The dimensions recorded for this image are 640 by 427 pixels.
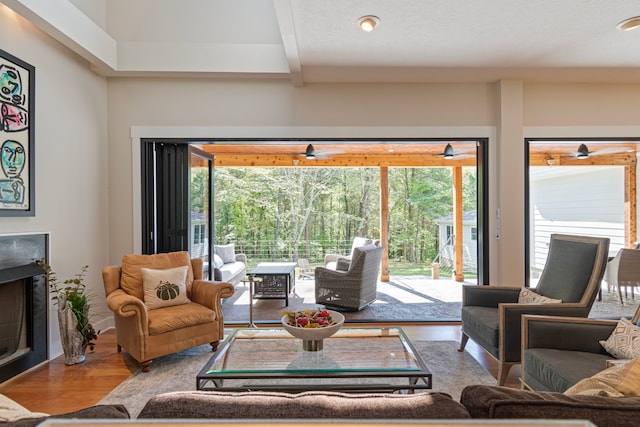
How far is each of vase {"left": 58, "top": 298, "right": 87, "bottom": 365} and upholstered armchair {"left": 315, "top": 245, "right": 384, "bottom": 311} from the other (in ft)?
8.67

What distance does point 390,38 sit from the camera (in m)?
2.93

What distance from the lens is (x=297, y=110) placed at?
12.9 feet

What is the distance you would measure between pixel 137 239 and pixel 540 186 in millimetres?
7594

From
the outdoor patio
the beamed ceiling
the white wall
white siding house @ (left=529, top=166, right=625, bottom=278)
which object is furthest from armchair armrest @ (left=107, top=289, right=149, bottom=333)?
white siding house @ (left=529, top=166, right=625, bottom=278)

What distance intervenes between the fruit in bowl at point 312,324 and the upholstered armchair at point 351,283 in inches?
84.0

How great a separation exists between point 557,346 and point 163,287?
118 inches

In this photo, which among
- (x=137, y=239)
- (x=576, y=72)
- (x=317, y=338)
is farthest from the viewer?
(x=137, y=239)

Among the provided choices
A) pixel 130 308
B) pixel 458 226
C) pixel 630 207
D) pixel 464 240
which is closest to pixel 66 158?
pixel 130 308

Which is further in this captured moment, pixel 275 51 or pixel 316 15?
pixel 275 51

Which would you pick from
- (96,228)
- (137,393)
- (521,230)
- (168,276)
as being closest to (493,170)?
(521,230)

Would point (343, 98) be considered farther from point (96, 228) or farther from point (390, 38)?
point (96, 228)

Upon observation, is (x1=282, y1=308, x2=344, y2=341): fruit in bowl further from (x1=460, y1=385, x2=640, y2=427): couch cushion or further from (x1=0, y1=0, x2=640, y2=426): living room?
(x1=0, y1=0, x2=640, y2=426): living room

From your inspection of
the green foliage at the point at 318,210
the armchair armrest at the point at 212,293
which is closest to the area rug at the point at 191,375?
the armchair armrest at the point at 212,293

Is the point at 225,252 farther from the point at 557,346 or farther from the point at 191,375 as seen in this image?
the point at 557,346
